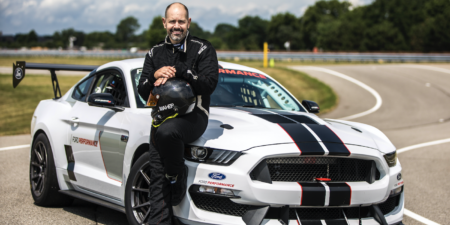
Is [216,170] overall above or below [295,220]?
above

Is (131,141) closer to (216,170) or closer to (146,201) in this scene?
(146,201)

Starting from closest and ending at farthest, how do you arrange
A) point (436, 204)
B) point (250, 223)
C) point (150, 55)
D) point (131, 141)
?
point (250, 223), point (150, 55), point (131, 141), point (436, 204)

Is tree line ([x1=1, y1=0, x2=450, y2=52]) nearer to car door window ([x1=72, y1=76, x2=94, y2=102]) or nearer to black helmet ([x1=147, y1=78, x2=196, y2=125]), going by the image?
car door window ([x1=72, y1=76, x2=94, y2=102])

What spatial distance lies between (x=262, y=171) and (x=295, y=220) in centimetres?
41

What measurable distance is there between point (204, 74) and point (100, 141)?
153cm

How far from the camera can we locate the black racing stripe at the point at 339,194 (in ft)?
11.2

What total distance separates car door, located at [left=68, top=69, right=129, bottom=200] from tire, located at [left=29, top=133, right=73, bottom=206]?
1.28 ft

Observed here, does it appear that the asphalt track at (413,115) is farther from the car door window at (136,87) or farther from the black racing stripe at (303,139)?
the car door window at (136,87)

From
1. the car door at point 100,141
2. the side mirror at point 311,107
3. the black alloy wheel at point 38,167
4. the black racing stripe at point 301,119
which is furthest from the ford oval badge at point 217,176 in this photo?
the black alloy wheel at point 38,167

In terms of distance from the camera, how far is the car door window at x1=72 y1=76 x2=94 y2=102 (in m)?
5.51

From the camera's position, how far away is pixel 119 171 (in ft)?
14.2

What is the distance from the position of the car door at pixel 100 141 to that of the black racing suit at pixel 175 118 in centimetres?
77

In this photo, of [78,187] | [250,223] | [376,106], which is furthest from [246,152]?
[376,106]

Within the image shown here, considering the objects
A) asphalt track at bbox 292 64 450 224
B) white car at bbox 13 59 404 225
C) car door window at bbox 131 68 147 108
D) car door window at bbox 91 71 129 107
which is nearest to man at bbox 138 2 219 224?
white car at bbox 13 59 404 225
